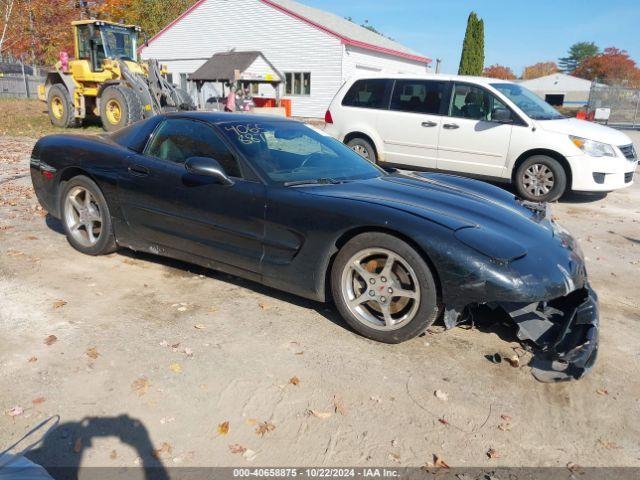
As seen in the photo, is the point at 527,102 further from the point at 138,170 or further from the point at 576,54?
the point at 576,54

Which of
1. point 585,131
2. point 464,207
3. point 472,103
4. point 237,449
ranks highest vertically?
point 472,103

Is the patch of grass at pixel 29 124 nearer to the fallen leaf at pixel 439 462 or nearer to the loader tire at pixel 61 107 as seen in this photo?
the loader tire at pixel 61 107

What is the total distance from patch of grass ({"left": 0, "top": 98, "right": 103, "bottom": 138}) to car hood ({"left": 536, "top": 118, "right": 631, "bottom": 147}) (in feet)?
41.8

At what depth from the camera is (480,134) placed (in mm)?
8391

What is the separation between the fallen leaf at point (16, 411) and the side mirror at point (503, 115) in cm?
747

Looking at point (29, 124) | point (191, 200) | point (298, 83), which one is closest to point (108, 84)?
point (29, 124)

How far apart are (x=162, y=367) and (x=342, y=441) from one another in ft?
3.95

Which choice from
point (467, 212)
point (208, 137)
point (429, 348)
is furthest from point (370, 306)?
point (208, 137)

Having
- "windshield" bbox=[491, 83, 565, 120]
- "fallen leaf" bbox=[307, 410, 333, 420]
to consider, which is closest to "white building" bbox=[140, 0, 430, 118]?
"windshield" bbox=[491, 83, 565, 120]

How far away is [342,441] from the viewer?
8.38ft

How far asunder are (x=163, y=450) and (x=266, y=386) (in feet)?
2.26

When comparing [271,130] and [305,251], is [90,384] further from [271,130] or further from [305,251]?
[271,130]

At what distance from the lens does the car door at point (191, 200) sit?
3803 mm

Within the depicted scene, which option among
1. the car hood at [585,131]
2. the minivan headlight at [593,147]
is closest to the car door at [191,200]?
the car hood at [585,131]
